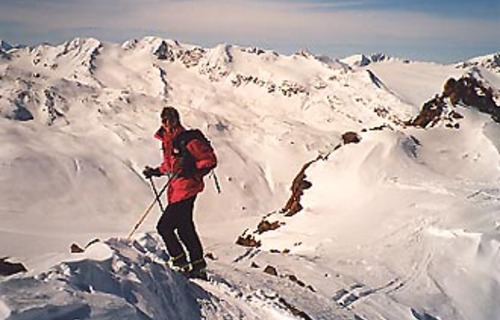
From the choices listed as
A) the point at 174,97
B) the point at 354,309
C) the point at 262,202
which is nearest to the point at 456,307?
Result: the point at 354,309

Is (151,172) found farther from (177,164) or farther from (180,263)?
(180,263)

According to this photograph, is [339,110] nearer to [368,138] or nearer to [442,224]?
[368,138]

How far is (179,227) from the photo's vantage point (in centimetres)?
1112

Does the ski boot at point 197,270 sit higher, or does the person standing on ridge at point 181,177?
the person standing on ridge at point 181,177

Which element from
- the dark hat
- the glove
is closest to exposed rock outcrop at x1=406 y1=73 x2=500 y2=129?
the glove

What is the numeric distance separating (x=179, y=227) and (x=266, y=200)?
227ft

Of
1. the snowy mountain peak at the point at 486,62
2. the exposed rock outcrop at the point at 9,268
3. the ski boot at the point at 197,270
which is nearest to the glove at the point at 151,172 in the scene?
the ski boot at the point at 197,270

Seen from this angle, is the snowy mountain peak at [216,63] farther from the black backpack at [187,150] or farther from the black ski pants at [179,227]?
the black backpack at [187,150]

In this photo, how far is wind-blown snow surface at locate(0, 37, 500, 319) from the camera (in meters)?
10.4

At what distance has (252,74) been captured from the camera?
160m

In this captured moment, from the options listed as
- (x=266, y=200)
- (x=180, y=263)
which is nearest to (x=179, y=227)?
(x=180, y=263)

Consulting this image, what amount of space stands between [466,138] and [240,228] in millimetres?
35097

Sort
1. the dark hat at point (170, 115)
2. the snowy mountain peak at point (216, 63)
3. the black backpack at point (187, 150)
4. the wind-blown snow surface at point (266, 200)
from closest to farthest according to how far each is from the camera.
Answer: the wind-blown snow surface at point (266, 200), the black backpack at point (187, 150), the dark hat at point (170, 115), the snowy mountain peak at point (216, 63)

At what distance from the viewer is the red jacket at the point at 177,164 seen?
10.6 meters
